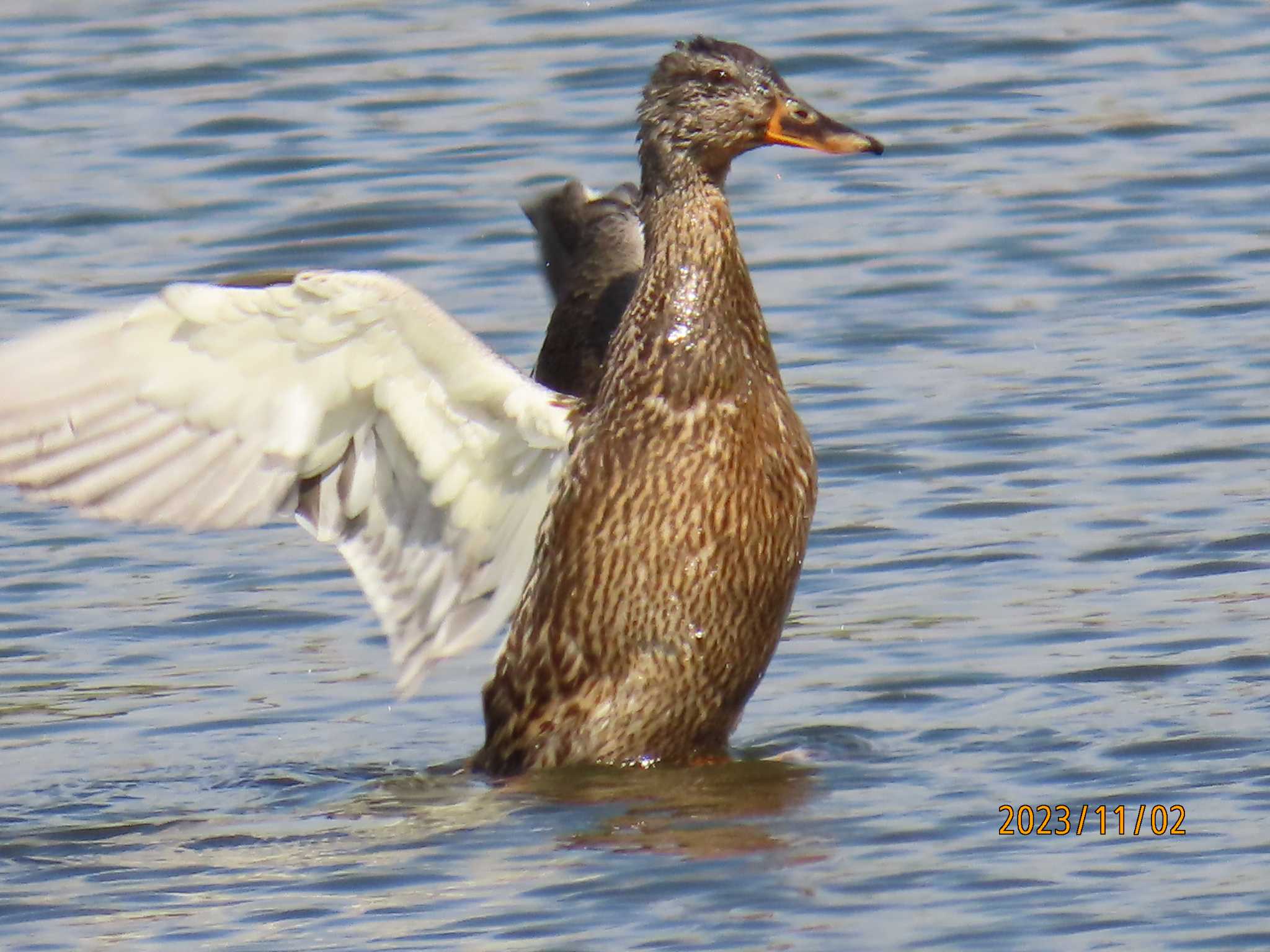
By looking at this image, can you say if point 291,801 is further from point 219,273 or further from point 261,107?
point 261,107

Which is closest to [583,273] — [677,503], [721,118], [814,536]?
[721,118]

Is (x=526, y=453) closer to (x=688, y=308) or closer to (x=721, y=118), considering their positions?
(x=688, y=308)

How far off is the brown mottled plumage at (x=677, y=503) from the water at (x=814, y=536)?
6.7 inches

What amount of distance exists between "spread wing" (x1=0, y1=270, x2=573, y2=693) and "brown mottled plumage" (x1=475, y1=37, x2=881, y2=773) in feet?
0.61

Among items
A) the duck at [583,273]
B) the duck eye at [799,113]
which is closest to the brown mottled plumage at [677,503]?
the duck eye at [799,113]

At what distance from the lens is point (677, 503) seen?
22.6ft

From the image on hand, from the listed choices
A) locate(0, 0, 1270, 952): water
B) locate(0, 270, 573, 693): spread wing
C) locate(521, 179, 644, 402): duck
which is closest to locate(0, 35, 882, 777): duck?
locate(0, 270, 573, 693): spread wing

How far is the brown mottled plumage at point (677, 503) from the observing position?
6887 mm

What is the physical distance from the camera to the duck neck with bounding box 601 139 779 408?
693 centimetres

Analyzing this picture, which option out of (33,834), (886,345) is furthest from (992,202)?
(33,834)

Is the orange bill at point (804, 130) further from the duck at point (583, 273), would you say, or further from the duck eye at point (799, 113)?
the duck at point (583, 273)

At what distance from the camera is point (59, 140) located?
512 inches

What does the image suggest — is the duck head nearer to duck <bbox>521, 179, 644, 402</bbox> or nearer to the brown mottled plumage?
the brown mottled plumage

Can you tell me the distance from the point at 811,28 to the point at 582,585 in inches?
294
